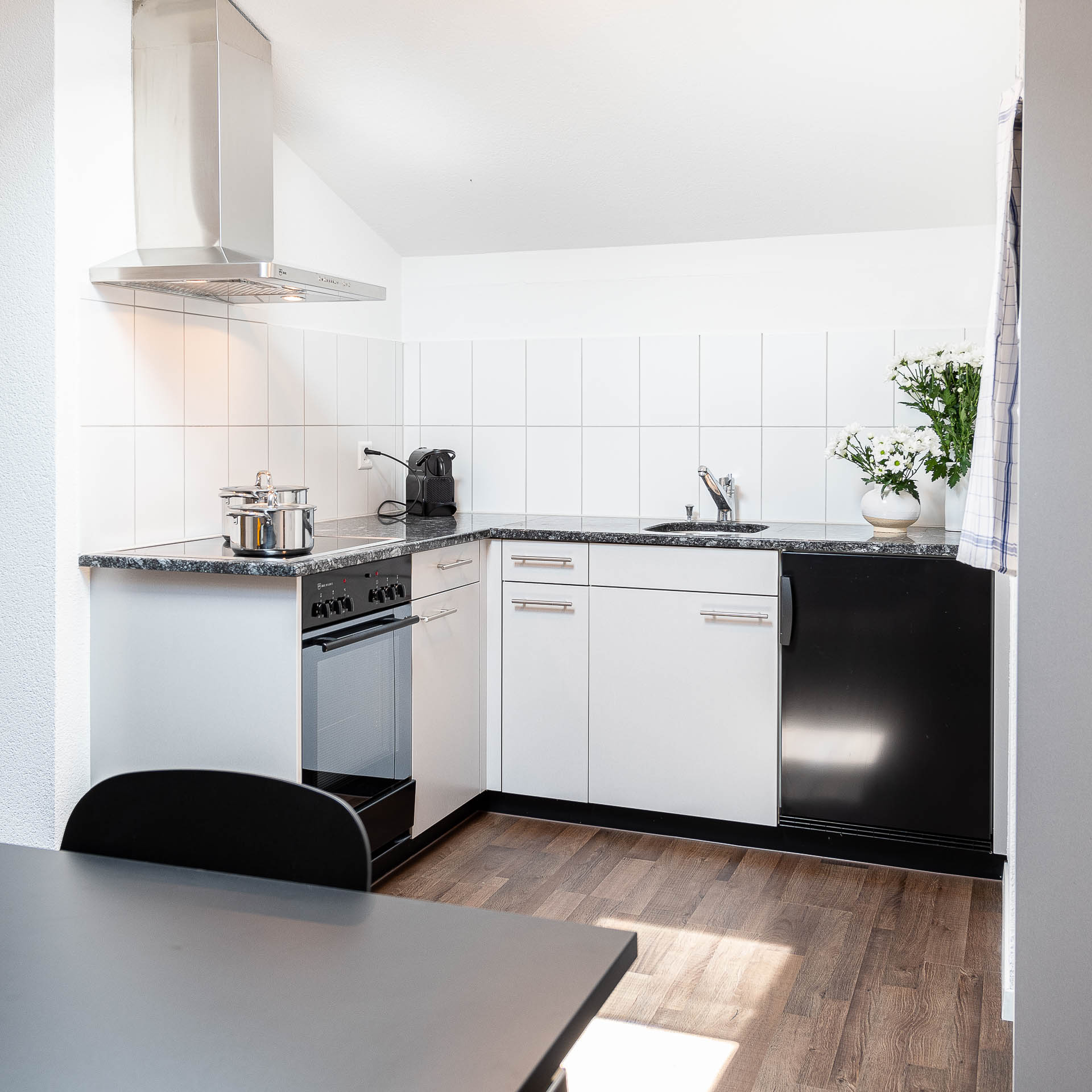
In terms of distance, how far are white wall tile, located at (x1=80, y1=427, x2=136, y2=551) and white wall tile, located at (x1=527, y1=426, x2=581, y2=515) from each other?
61.6 inches

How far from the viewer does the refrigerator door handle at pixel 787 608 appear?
3062mm

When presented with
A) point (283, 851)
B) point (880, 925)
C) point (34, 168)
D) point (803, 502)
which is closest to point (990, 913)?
point (880, 925)

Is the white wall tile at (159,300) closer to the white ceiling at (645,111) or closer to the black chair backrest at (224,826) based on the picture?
the white ceiling at (645,111)

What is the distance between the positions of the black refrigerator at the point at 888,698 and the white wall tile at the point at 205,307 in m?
1.72

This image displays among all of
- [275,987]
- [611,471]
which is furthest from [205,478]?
[275,987]

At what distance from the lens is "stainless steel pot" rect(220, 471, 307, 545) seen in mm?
2664

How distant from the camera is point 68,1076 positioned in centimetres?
68

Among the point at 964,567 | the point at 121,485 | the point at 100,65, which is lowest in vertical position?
the point at 964,567

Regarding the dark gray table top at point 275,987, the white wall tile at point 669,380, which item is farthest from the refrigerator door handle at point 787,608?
the dark gray table top at point 275,987

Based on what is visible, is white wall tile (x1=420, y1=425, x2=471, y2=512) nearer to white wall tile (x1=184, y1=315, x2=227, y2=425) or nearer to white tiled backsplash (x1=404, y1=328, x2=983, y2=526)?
white tiled backsplash (x1=404, y1=328, x2=983, y2=526)

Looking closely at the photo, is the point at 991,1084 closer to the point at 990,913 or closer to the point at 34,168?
the point at 990,913

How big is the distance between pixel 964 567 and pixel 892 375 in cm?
68

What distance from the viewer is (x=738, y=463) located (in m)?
3.68

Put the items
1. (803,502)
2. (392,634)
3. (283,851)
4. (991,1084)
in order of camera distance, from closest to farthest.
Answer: (283,851) < (991,1084) < (392,634) < (803,502)
